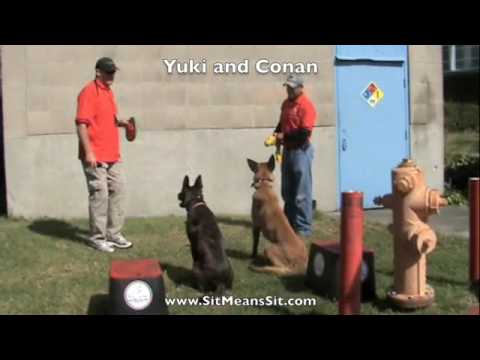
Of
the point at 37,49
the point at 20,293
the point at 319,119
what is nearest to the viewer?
the point at 20,293

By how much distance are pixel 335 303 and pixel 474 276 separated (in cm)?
135

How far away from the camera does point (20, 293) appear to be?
565 centimetres

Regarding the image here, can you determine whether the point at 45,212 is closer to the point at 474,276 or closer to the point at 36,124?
the point at 36,124

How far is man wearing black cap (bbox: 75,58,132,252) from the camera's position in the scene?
664 cm

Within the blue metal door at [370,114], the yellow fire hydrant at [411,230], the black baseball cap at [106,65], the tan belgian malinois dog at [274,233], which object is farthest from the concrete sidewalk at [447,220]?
the black baseball cap at [106,65]

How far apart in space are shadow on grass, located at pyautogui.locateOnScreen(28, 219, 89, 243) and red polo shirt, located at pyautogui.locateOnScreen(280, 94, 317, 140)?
105 inches

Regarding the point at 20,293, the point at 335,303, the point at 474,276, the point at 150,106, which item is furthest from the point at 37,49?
the point at 474,276

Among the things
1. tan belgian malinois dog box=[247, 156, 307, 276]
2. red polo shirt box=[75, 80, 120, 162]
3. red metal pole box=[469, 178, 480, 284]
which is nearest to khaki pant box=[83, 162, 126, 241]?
red polo shirt box=[75, 80, 120, 162]

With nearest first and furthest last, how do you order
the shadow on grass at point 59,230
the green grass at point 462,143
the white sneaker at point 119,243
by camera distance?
1. the white sneaker at point 119,243
2. the shadow on grass at point 59,230
3. the green grass at point 462,143

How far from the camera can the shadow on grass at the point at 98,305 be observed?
5.16 meters

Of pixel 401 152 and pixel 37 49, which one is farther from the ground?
pixel 37 49

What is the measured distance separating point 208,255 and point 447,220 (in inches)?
188

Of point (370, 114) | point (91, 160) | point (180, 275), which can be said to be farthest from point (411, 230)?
point (370, 114)

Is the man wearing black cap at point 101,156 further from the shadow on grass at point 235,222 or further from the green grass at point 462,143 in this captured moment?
the green grass at point 462,143
